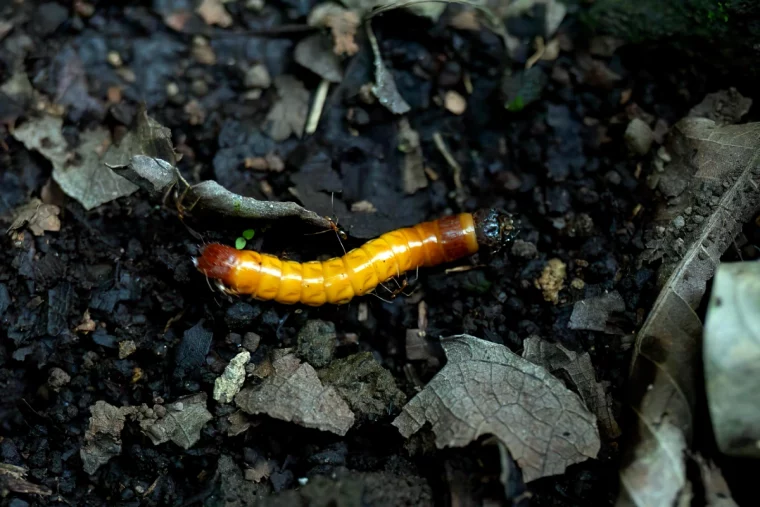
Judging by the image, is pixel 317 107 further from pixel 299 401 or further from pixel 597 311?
pixel 597 311

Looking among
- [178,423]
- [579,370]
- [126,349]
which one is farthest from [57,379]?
[579,370]

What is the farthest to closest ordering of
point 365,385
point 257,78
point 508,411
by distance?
1. point 257,78
2. point 365,385
3. point 508,411

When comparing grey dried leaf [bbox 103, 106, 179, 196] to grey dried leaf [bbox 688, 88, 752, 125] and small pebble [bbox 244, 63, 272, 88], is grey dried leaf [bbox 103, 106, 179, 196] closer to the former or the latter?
small pebble [bbox 244, 63, 272, 88]

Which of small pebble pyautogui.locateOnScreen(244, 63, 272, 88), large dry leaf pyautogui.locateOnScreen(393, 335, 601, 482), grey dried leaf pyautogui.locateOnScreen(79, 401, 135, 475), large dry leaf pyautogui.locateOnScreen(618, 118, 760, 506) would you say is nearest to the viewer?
large dry leaf pyautogui.locateOnScreen(618, 118, 760, 506)

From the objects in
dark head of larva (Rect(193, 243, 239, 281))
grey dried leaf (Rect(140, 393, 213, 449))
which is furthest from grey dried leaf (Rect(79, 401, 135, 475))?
dark head of larva (Rect(193, 243, 239, 281))

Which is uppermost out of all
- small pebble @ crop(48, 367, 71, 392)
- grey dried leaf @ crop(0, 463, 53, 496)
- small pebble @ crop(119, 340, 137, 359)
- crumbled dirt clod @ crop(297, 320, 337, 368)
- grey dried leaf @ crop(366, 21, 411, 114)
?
grey dried leaf @ crop(366, 21, 411, 114)

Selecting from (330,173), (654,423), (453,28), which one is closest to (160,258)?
(330,173)

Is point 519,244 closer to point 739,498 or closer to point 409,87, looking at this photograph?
point 409,87
